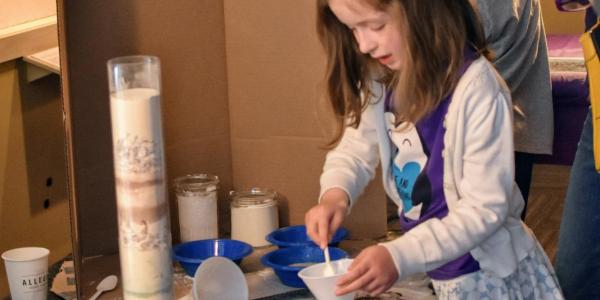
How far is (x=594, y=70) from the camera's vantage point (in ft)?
4.60

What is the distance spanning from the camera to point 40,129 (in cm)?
225

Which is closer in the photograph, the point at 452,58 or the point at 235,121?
the point at 452,58

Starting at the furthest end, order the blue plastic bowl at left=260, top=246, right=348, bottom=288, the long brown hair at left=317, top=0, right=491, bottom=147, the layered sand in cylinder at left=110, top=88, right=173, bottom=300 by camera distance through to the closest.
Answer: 1. the blue plastic bowl at left=260, top=246, right=348, bottom=288
2. the long brown hair at left=317, top=0, right=491, bottom=147
3. the layered sand in cylinder at left=110, top=88, right=173, bottom=300

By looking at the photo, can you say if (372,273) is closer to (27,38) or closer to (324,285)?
(324,285)

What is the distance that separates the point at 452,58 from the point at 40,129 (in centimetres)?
122

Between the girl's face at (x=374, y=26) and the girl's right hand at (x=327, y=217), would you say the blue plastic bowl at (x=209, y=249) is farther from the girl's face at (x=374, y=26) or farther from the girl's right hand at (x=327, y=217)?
the girl's face at (x=374, y=26)

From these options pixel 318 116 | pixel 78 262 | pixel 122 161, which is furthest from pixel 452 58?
pixel 78 262

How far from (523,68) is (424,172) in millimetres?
661

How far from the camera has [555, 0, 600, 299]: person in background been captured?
1.54 metres

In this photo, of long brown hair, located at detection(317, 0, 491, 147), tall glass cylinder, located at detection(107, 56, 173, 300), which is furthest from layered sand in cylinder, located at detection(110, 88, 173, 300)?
long brown hair, located at detection(317, 0, 491, 147)

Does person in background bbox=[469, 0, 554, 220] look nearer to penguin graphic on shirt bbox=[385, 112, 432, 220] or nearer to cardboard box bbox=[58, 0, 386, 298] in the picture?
cardboard box bbox=[58, 0, 386, 298]

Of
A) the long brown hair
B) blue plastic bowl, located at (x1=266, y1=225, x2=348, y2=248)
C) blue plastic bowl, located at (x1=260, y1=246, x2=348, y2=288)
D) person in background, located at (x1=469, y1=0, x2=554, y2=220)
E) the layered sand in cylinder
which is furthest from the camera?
person in background, located at (x1=469, y1=0, x2=554, y2=220)

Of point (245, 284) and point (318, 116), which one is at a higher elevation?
point (318, 116)

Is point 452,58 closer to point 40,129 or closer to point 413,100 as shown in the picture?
point 413,100
